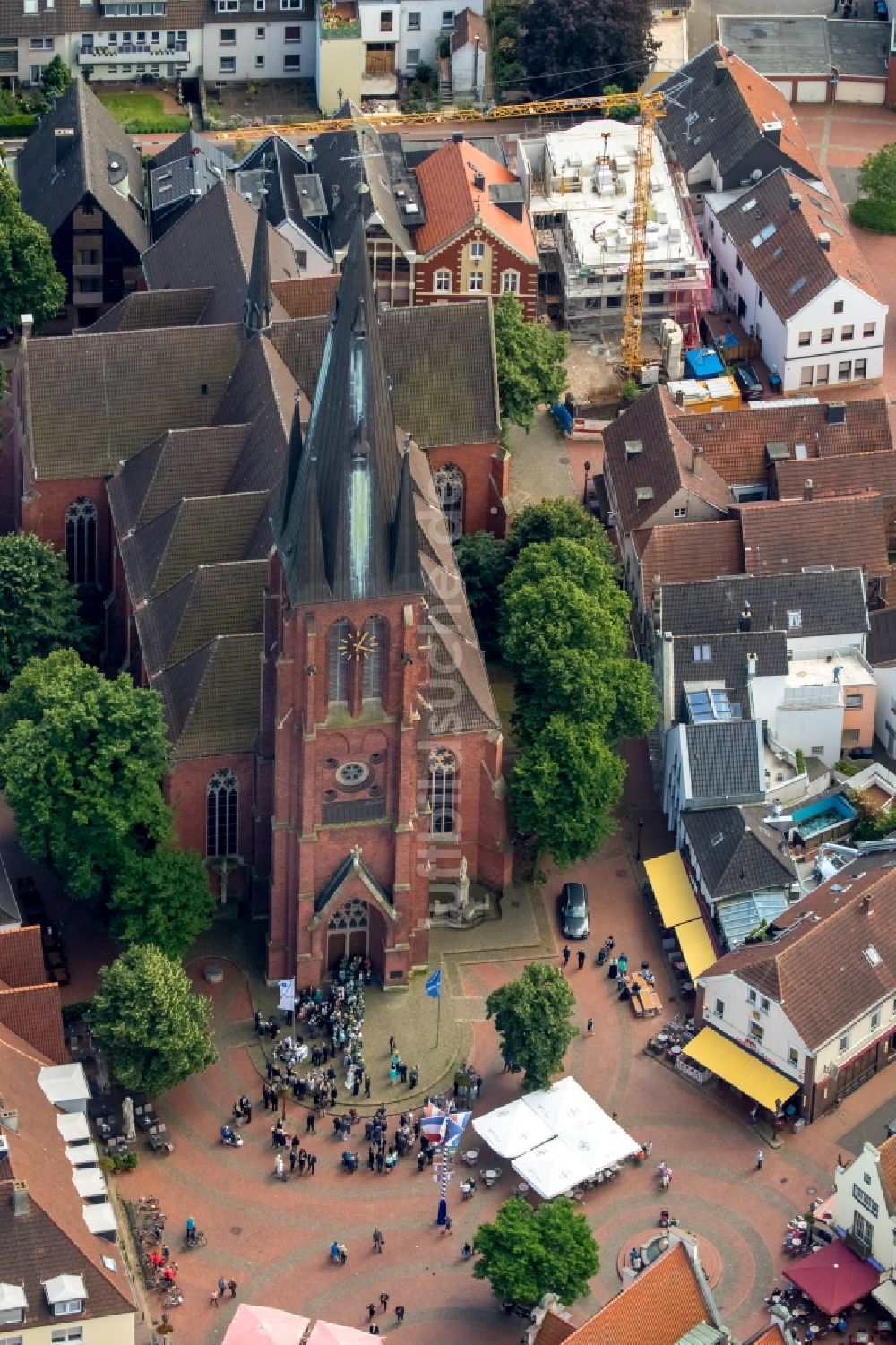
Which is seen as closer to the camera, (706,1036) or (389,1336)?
(389,1336)

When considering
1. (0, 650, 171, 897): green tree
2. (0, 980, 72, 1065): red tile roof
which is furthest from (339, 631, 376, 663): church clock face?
(0, 980, 72, 1065): red tile roof

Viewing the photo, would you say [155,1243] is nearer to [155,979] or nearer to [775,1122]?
[155,979]

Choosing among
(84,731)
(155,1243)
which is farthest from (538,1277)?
(84,731)

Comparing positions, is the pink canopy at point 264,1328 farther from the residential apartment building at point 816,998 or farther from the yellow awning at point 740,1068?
the residential apartment building at point 816,998

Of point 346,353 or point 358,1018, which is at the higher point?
point 346,353

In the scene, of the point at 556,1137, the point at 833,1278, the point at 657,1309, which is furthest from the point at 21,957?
the point at 833,1278

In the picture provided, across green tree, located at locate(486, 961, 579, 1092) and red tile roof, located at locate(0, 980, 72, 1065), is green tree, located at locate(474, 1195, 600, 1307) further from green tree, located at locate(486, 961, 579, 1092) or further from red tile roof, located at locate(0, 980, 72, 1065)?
red tile roof, located at locate(0, 980, 72, 1065)

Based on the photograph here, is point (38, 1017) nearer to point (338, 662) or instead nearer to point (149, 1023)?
point (149, 1023)
